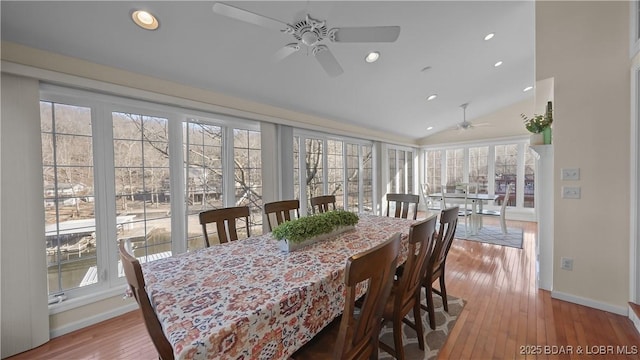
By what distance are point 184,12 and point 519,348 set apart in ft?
11.7

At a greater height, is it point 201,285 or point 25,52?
point 25,52

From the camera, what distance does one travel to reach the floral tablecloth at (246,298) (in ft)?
2.88

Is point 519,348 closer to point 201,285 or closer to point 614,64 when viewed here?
point 201,285

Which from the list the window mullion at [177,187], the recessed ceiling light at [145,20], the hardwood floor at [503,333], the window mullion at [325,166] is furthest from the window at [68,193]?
the window mullion at [325,166]

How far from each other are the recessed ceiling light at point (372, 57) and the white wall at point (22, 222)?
301 centimetres

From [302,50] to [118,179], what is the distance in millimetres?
2235

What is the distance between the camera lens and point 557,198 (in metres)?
2.49

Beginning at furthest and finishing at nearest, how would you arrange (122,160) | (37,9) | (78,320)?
(122,160) → (78,320) → (37,9)

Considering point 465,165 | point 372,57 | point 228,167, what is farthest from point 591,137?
point 465,165

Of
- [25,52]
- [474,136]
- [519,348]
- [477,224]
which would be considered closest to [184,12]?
[25,52]

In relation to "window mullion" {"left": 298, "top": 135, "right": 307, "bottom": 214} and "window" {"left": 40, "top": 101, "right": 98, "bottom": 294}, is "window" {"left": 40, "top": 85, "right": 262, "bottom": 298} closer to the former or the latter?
"window" {"left": 40, "top": 101, "right": 98, "bottom": 294}

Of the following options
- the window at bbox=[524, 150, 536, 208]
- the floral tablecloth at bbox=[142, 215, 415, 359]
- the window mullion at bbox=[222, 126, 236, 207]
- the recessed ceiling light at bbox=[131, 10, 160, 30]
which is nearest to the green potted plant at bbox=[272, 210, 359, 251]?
the floral tablecloth at bbox=[142, 215, 415, 359]

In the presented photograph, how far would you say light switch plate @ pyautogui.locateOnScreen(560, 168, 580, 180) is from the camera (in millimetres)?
2381

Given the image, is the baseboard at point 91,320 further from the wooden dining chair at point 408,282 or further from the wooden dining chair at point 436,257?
the wooden dining chair at point 436,257
